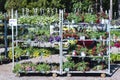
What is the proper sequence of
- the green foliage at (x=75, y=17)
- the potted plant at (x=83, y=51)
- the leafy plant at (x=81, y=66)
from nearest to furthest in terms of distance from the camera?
the leafy plant at (x=81, y=66)
the potted plant at (x=83, y=51)
the green foliage at (x=75, y=17)

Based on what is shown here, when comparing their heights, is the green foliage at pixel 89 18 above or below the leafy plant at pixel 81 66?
above

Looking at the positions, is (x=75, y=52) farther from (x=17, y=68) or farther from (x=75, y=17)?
(x=17, y=68)

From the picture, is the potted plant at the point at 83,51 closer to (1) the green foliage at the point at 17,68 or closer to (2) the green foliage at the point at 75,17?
(2) the green foliage at the point at 75,17

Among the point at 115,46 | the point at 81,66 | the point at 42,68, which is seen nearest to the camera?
the point at 42,68

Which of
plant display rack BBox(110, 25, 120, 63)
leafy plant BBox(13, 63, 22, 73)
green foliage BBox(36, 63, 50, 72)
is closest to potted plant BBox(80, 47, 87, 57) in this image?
green foliage BBox(36, 63, 50, 72)

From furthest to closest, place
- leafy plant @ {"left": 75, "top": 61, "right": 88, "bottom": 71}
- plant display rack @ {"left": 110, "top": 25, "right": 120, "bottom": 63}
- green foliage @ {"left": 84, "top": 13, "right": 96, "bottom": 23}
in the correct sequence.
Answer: plant display rack @ {"left": 110, "top": 25, "right": 120, "bottom": 63} → green foliage @ {"left": 84, "top": 13, "right": 96, "bottom": 23} → leafy plant @ {"left": 75, "top": 61, "right": 88, "bottom": 71}

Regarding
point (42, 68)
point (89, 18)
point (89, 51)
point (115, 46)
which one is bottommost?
point (42, 68)

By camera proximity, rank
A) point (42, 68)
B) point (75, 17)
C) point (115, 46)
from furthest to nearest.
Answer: point (115, 46) < point (75, 17) < point (42, 68)

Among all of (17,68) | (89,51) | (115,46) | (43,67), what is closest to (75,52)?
(89,51)

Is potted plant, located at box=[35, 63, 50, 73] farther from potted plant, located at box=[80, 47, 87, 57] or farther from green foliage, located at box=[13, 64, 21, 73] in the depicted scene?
potted plant, located at box=[80, 47, 87, 57]

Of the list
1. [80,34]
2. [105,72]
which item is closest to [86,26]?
[80,34]

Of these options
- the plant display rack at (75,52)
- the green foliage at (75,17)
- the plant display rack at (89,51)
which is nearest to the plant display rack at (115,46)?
the plant display rack at (75,52)

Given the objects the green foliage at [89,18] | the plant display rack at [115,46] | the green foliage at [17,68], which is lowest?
the green foliage at [17,68]

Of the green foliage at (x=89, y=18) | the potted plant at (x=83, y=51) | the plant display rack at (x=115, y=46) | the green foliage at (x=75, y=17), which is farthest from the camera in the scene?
the plant display rack at (x=115, y=46)
